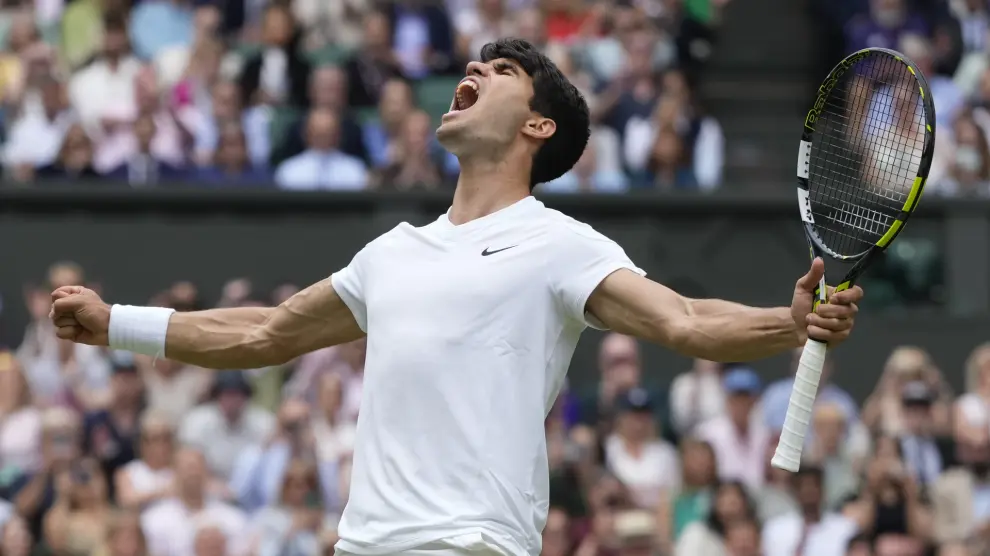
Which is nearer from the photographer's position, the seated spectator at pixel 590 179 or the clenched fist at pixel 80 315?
the clenched fist at pixel 80 315

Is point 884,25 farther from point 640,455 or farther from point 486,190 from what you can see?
point 486,190

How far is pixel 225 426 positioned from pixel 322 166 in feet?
6.62

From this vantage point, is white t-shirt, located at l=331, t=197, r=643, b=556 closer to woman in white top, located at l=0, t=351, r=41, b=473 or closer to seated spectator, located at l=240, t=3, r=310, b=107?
woman in white top, located at l=0, t=351, r=41, b=473

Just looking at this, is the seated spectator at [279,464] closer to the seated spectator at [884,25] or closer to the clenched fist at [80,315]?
the clenched fist at [80,315]

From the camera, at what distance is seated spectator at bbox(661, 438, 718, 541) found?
30.8 feet

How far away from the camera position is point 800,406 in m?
4.45

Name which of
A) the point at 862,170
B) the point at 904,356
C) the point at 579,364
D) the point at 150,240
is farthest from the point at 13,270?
the point at 862,170

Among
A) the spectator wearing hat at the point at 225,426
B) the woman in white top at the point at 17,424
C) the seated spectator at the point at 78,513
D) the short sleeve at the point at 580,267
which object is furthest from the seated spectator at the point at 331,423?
the short sleeve at the point at 580,267

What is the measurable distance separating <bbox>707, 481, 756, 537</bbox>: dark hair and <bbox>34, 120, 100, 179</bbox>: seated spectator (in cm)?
459

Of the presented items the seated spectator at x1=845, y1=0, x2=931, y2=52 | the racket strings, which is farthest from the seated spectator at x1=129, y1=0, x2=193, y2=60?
the racket strings

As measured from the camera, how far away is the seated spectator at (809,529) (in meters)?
9.24

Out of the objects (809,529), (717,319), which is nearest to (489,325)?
(717,319)

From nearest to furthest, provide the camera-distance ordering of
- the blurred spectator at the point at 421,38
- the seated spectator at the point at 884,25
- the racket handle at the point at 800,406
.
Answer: the racket handle at the point at 800,406
the blurred spectator at the point at 421,38
the seated spectator at the point at 884,25

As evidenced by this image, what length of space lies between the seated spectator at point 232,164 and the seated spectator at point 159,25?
1.32 m
